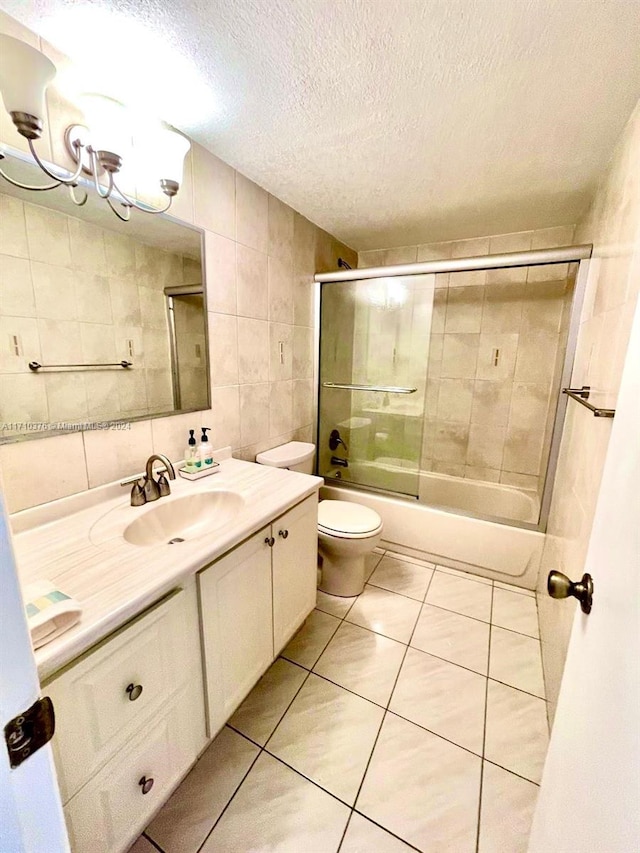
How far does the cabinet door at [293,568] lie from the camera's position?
128 centimetres

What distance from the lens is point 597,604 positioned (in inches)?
23.6

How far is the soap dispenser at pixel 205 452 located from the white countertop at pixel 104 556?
0.16 metres

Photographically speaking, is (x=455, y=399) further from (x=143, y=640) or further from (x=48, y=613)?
(x=48, y=613)

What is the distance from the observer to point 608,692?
50 centimetres

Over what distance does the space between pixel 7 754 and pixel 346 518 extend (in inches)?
63.3

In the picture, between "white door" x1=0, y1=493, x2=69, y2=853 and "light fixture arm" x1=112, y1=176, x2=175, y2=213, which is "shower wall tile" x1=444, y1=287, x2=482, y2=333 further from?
"white door" x1=0, y1=493, x2=69, y2=853

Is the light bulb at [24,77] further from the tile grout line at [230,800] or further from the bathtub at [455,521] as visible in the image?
the bathtub at [455,521]

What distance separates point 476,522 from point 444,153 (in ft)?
6.09

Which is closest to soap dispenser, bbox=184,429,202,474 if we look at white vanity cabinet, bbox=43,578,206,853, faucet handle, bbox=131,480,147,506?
faucet handle, bbox=131,480,147,506

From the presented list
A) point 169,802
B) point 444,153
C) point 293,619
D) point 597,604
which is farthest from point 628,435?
point 169,802

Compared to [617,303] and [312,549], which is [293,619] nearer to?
[312,549]

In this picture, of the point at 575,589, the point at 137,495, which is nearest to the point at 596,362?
the point at 575,589

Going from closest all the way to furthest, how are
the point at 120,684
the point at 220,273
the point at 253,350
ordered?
the point at 120,684 < the point at 220,273 < the point at 253,350

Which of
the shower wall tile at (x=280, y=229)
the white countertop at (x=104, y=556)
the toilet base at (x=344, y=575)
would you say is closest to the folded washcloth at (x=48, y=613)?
the white countertop at (x=104, y=556)
